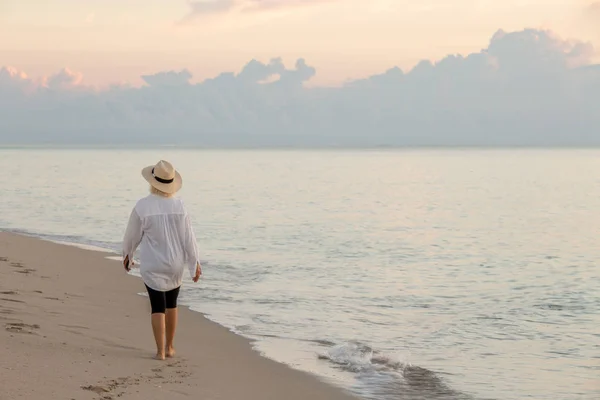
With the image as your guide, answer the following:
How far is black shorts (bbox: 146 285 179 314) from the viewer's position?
7.78 metres

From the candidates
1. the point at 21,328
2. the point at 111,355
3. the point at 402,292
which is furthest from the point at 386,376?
the point at 402,292

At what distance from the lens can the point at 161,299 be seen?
25.6ft

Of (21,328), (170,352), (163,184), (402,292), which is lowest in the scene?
(402,292)

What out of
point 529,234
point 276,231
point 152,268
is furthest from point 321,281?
point 529,234

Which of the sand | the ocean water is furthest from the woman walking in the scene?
the ocean water

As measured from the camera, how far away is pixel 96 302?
11656 millimetres

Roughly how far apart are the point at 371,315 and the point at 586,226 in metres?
24.9

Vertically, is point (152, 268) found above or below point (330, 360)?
above

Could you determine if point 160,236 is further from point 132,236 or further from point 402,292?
point 402,292

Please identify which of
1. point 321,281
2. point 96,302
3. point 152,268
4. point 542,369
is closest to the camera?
point 152,268

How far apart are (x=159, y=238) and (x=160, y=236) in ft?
0.08

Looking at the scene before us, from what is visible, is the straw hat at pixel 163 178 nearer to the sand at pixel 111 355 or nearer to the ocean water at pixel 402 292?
the sand at pixel 111 355

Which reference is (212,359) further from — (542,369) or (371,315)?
(371,315)

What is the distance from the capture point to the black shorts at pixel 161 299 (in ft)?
25.5
